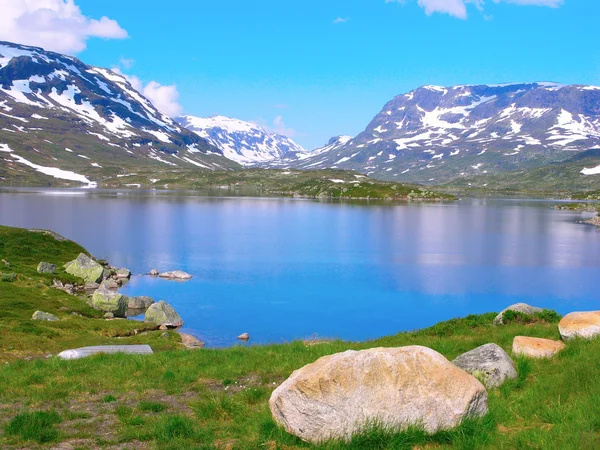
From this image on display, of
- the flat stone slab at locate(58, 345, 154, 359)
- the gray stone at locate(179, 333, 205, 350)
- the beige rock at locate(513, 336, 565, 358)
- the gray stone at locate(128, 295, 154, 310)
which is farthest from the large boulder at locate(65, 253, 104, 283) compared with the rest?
the beige rock at locate(513, 336, 565, 358)

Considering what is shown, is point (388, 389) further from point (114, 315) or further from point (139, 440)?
point (114, 315)

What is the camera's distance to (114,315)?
47.9 metres

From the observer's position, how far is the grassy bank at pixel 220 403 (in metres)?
10.8

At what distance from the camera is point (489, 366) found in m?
15.4

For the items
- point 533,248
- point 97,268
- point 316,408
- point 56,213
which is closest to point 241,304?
point 97,268

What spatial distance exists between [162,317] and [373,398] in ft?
124

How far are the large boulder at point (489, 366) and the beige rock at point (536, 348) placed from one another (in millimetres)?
1971

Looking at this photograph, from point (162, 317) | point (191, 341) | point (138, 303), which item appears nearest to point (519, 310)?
point (191, 341)

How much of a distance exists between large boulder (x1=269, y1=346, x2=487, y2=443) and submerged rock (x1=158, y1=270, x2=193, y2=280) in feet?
196

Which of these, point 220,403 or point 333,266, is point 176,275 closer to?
point 333,266

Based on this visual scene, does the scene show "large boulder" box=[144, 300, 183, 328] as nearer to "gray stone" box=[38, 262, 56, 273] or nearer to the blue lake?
the blue lake

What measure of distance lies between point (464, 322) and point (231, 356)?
16162 mm

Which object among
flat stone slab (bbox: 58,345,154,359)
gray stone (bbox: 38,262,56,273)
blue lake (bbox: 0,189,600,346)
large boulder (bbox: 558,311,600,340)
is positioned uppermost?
large boulder (bbox: 558,311,600,340)

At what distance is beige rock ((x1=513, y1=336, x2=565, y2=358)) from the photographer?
58.0 feet
